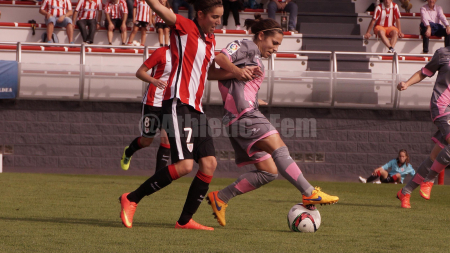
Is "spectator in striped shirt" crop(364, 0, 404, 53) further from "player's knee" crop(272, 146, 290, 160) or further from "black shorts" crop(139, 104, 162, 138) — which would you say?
"player's knee" crop(272, 146, 290, 160)

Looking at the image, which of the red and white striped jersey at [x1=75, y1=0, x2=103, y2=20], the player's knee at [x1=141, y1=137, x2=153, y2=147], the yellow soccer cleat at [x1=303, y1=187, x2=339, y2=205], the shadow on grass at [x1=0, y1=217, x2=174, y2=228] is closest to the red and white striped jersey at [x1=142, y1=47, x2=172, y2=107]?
the player's knee at [x1=141, y1=137, x2=153, y2=147]

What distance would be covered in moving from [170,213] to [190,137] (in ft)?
4.95

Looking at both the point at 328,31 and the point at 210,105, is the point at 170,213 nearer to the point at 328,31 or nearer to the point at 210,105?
the point at 210,105

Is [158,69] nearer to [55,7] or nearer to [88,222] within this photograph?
[88,222]

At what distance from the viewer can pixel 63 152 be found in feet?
40.8

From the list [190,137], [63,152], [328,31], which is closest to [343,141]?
[328,31]

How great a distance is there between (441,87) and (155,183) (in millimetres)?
3756

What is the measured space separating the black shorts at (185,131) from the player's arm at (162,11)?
59 cm

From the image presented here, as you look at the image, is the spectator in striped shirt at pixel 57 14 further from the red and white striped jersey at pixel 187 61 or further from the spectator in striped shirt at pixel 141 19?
the red and white striped jersey at pixel 187 61

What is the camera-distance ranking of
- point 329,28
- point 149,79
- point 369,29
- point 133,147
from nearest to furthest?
point 149,79
point 133,147
point 369,29
point 329,28

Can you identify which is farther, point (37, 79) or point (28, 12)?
point (28, 12)

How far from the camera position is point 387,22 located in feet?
49.6

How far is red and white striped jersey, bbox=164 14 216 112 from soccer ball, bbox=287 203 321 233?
3.66ft

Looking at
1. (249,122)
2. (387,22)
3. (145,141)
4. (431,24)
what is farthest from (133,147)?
(431,24)
